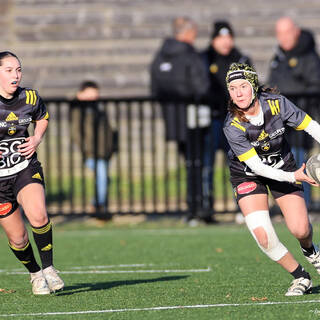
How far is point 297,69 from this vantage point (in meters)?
12.8

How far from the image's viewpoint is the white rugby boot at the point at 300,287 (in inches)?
270

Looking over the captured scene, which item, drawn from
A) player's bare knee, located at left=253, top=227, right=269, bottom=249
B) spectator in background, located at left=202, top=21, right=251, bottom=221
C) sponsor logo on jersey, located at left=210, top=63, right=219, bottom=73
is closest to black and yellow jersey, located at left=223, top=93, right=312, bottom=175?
player's bare knee, located at left=253, top=227, right=269, bottom=249

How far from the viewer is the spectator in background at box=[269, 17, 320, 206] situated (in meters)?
12.8

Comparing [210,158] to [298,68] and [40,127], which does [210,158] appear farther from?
[40,127]

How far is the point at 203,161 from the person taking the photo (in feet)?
42.0

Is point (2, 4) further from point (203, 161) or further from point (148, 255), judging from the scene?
point (148, 255)

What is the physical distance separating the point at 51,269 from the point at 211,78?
6.10 meters

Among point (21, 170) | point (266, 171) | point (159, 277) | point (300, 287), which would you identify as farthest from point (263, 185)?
point (21, 170)

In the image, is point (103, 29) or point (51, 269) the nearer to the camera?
point (51, 269)

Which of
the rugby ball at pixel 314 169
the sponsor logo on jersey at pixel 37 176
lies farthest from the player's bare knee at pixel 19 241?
the rugby ball at pixel 314 169

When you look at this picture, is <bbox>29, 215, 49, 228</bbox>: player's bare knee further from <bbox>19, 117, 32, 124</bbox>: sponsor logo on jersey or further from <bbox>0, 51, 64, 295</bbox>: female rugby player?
<bbox>19, 117, 32, 124</bbox>: sponsor logo on jersey

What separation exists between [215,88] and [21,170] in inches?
237

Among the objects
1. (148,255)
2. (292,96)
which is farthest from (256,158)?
(292,96)

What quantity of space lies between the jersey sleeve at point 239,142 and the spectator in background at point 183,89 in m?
5.71
